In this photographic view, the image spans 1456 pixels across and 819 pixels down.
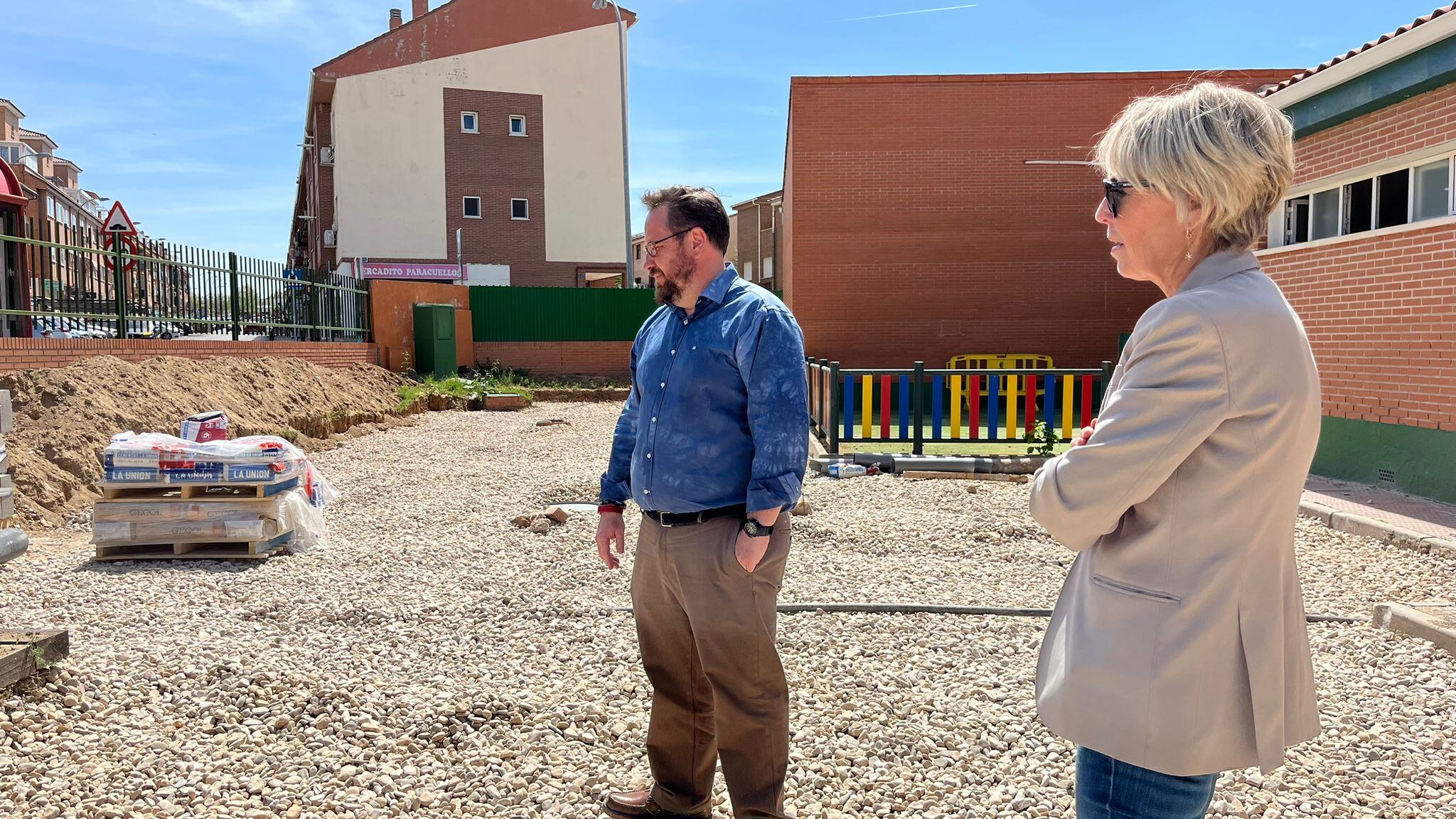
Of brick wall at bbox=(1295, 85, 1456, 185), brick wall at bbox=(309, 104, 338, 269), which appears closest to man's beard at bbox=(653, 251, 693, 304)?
brick wall at bbox=(1295, 85, 1456, 185)

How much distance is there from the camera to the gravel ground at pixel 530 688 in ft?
10.3

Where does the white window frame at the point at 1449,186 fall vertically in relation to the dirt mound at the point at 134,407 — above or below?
above

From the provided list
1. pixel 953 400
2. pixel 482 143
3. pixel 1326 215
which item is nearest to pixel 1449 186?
pixel 1326 215

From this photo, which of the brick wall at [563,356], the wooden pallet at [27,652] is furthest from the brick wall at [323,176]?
the wooden pallet at [27,652]

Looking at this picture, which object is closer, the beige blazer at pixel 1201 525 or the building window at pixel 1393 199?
the beige blazer at pixel 1201 525

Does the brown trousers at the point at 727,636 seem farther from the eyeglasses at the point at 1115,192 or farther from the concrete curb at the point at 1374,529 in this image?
the concrete curb at the point at 1374,529

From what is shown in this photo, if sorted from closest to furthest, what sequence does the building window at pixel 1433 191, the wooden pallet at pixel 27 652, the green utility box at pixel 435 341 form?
the wooden pallet at pixel 27 652
the building window at pixel 1433 191
the green utility box at pixel 435 341

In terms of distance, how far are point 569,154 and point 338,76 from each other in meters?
7.97

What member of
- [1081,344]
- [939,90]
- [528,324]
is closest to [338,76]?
[528,324]

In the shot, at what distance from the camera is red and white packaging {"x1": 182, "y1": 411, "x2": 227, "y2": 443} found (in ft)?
21.4

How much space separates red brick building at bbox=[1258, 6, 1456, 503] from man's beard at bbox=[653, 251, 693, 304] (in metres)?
7.56

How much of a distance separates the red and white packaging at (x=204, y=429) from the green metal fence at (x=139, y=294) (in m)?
4.85

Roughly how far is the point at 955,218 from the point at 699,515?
1924cm

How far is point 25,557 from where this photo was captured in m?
6.36
